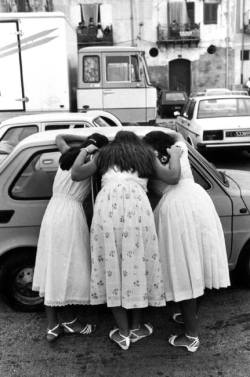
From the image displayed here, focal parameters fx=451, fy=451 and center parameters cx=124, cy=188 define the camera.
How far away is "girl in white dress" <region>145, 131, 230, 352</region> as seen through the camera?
9.87 feet

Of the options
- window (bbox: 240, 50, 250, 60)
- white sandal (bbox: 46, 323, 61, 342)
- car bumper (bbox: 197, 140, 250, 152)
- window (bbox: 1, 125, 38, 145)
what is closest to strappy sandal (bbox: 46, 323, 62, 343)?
white sandal (bbox: 46, 323, 61, 342)

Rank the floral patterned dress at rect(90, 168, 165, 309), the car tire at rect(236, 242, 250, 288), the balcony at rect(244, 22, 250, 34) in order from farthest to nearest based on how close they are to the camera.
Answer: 1. the balcony at rect(244, 22, 250, 34)
2. the car tire at rect(236, 242, 250, 288)
3. the floral patterned dress at rect(90, 168, 165, 309)

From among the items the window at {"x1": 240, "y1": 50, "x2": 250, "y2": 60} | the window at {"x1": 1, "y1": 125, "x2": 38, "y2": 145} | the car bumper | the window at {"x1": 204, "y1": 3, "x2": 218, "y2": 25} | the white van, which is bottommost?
the car bumper

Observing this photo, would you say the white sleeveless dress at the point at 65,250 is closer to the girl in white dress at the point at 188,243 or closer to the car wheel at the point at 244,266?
the girl in white dress at the point at 188,243

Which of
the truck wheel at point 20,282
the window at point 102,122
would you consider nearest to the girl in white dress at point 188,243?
the truck wheel at point 20,282

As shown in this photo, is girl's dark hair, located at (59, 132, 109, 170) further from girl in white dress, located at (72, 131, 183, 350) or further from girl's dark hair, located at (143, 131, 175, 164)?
girl's dark hair, located at (143, 131, 175, 164)

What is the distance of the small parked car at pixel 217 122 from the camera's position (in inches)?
380

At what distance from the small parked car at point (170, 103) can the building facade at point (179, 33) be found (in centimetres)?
1109

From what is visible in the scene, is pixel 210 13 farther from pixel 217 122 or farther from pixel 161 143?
pixel 161 143

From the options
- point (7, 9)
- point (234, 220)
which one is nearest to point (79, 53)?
point (234, 220)

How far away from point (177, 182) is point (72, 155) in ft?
2.44

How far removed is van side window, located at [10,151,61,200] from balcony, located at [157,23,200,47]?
31451mm

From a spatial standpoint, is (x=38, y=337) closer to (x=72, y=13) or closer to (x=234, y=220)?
(x=234, y=220)

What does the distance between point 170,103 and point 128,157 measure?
66.9 feet
